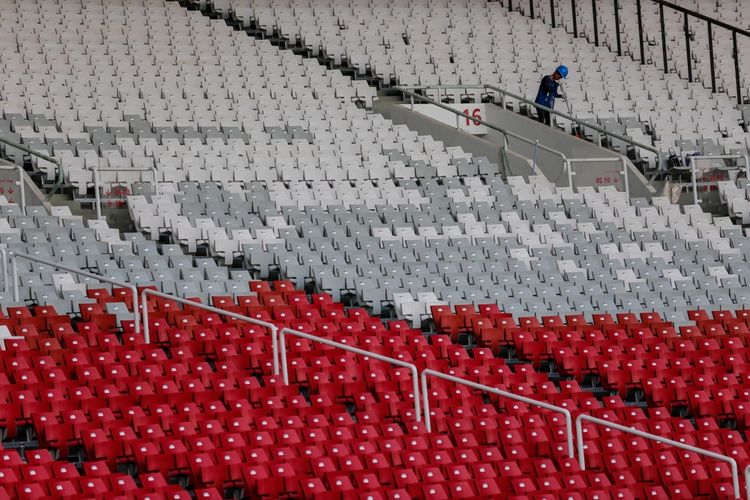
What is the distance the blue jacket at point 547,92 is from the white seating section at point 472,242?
101 inches

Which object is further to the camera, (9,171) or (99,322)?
(9,171)

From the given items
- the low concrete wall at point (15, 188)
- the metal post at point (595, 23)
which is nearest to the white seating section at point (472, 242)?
the low concrete wall at point (15, 188)

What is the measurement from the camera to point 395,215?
18438mm

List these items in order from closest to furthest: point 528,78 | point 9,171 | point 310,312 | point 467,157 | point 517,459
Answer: point 517,459 < point 310,312 < point 9,171 < point 467,157 < point 528,78

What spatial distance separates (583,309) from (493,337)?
170cm

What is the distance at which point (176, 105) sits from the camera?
2083 centimetres

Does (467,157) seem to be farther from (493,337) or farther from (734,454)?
(734,454)

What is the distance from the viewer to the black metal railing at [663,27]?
23.9 metres

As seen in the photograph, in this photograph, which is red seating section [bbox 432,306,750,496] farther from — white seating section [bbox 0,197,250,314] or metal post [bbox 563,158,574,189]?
metal post [bbox 563,158,574,189]

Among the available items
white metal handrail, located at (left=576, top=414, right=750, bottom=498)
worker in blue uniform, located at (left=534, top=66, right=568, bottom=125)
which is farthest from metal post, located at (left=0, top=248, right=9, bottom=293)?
worker in blue uniform, located at (left=534, top=66, right=568, bottom=125)

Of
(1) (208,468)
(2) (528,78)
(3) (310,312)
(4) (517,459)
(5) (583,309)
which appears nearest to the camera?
(1) (208,468)

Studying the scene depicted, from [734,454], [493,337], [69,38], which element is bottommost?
[734,454]

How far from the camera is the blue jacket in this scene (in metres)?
22.3

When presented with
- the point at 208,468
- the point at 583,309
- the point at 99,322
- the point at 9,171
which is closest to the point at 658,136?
the point at 583,309
